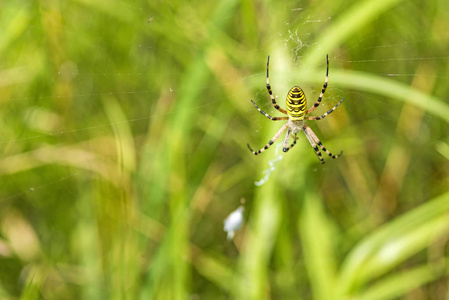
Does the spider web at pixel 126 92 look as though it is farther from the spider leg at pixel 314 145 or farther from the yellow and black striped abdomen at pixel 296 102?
the yellow and black striped abdomen at pixel 296 102

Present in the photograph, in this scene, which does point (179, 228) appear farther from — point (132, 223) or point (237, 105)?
point (237, 105)

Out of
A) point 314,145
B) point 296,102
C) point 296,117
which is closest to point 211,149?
point 314,145

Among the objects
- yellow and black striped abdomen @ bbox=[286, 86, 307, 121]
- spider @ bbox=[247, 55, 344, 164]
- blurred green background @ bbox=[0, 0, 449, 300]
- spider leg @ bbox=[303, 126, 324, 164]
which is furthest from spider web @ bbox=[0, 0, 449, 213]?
yellow and black striped abdomen @ bbox=[286, 86, 307, 121]

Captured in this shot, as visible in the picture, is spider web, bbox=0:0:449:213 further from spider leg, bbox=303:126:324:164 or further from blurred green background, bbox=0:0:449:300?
spider leg, bbox=303:126:324:164

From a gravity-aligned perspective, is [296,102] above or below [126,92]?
below

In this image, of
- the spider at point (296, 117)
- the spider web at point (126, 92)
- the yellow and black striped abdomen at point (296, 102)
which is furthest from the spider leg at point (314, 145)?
the yellow and black striped abdomen at point (296, 102)

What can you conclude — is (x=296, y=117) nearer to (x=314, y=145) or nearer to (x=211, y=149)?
(x=314, y=145)
